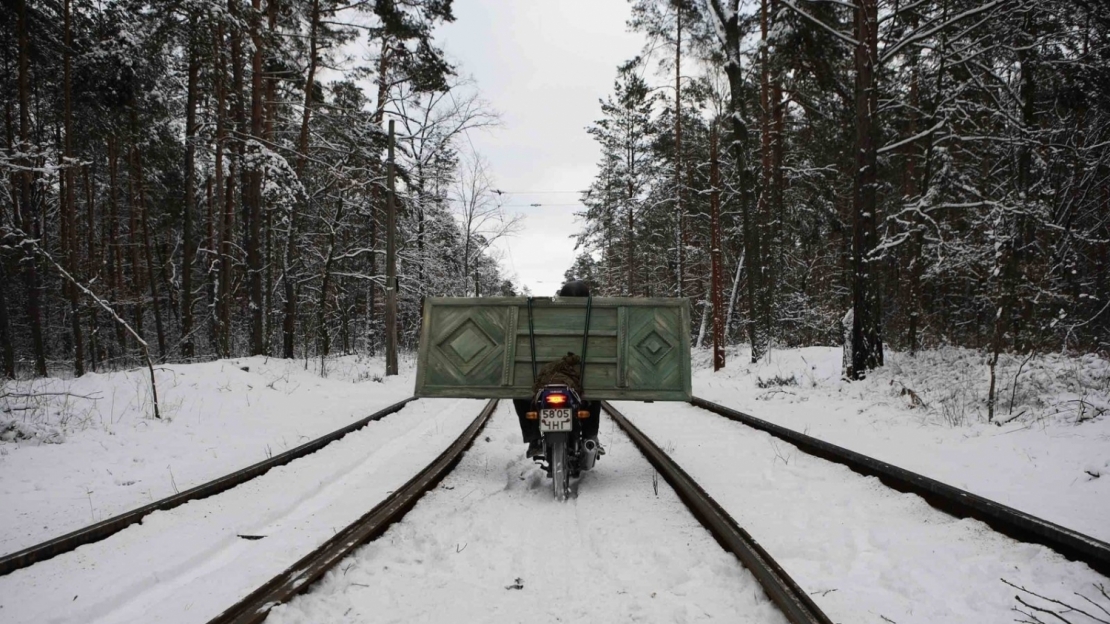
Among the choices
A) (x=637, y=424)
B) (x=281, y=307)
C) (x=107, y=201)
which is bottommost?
(x=637, y=424)

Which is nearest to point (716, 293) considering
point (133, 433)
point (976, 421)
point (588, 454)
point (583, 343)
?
point (976, 421)

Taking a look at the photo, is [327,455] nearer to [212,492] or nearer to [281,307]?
[212,492]

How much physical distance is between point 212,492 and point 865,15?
41.7 ft

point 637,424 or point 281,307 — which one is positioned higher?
point 281,307

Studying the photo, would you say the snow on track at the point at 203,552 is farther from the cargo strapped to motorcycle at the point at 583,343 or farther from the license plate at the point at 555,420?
the cargo strapped to motorcycle at the point at 583,343

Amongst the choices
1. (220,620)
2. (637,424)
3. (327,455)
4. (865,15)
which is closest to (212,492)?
(327,455)

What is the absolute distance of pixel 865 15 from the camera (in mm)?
10680

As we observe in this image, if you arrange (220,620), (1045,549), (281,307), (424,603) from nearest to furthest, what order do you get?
(220,620)
(424,603)
(1045,549)
(281,307)

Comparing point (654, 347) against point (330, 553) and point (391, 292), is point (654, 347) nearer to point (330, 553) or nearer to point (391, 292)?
point (330, 553)

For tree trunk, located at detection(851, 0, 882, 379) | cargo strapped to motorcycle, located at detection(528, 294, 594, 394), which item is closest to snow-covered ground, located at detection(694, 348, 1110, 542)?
tree trunk, located at detection(851, 0, 882, 379)

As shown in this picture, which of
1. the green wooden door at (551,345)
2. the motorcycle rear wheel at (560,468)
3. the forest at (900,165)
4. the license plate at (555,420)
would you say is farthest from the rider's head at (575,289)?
the forest at (900,165)

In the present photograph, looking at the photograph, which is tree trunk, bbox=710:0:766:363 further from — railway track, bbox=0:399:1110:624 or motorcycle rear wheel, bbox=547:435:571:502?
motorcycle rear wheel, bbox=547:435:571:502

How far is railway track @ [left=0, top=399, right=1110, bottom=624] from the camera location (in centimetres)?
290

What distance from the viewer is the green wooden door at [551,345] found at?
578 centimetres
